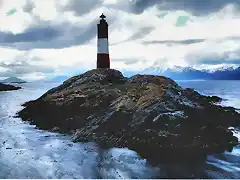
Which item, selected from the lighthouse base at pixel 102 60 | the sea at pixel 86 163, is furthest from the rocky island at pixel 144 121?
the lighthouse base at pixel 102 60

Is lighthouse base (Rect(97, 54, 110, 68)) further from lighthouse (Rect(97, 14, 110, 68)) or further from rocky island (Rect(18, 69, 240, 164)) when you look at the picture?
rocky island (Rect(18, 69, 240, 164))

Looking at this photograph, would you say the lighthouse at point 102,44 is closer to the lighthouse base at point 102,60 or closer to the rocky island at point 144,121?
the lighthouse base at point 102,60

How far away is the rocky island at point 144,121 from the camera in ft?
55.0

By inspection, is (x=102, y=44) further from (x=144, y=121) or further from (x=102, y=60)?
(x=144, y=121)

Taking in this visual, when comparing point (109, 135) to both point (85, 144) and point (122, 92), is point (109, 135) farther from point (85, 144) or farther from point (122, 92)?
point (122, 92)

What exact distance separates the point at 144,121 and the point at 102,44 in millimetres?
16021

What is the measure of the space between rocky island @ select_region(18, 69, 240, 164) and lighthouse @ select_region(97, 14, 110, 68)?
707 centimetres

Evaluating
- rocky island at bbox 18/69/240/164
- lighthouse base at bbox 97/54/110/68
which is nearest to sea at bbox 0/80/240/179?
rocky island at bbox 18/69/240/164

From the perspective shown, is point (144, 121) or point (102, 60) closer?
point (144, 121)

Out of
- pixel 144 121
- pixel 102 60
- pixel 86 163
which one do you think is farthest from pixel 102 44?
pixel 86 163

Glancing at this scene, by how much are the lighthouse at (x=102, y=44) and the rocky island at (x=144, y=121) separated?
707 cm

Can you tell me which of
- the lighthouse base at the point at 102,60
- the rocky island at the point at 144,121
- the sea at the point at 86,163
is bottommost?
the sea at the point at 86,163

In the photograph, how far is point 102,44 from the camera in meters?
32.4

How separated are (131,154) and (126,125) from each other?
2559 millimetres
